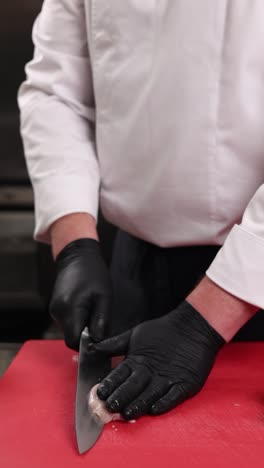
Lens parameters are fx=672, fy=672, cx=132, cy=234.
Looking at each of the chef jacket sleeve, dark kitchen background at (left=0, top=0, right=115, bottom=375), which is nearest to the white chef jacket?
the chef jacket sleeve

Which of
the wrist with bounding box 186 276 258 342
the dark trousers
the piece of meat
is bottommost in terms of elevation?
the dark trousers

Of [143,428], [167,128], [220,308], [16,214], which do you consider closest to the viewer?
[143,428]

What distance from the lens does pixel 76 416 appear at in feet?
2.92

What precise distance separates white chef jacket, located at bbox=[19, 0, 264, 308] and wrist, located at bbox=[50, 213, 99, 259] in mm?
17

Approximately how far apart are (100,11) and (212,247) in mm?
451

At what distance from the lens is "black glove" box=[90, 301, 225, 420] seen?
91cm

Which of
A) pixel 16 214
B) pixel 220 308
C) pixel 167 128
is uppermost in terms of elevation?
pixel 167 128

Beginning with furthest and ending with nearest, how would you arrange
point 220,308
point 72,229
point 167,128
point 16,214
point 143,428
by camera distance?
point 16,214
point 72,229
point 167,128
point 220,308
point 143,428

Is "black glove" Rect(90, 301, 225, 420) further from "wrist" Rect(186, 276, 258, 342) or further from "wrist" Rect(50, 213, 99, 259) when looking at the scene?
"wrist" Rect(50, 213, 99, 259)

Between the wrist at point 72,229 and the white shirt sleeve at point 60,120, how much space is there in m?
0.01

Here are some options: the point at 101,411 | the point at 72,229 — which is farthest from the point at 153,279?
the point at 101,411

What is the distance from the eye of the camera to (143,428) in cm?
88

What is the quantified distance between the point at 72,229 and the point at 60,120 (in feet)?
0.78

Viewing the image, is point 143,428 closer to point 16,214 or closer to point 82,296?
point 82,296
